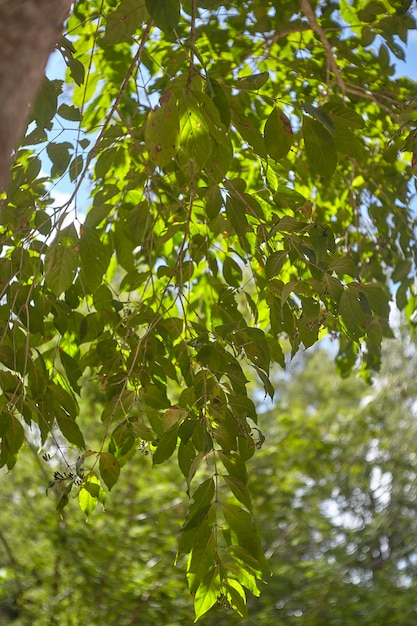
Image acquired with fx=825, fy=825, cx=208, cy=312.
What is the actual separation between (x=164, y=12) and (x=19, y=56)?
0.60 m

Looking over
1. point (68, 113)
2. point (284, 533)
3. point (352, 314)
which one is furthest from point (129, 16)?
point (284, 533)

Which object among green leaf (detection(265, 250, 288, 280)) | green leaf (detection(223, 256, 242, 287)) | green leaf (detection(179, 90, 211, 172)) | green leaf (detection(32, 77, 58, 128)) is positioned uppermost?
green leaf (detection(32, 77, 58, 128))

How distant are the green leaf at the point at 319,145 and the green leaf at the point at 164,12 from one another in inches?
8.7

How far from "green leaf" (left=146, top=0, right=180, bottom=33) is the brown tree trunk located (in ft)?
1.77

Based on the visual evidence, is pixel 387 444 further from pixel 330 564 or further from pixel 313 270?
pixel 313 270

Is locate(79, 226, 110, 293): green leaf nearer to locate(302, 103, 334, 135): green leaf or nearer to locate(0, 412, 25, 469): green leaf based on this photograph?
locate(0, 412, 25, 469): green leaf

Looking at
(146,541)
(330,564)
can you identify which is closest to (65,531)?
(146,541)

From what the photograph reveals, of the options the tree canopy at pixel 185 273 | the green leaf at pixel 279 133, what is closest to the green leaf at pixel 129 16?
the tree canopy at pixel 185 273

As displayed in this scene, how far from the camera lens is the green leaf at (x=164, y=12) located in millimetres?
1033

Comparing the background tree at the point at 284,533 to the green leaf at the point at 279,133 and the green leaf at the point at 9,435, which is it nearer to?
the green leaf at the point at 9,435

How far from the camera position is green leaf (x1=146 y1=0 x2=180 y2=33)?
1033 mm

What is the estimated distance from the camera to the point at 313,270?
119 cm

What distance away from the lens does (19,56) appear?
1.59 ft

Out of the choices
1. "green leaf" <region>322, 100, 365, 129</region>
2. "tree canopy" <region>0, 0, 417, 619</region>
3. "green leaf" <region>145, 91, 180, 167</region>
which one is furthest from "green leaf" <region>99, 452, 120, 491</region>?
"green leaf" <region>322, 100, 365, 129</region>
